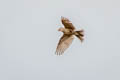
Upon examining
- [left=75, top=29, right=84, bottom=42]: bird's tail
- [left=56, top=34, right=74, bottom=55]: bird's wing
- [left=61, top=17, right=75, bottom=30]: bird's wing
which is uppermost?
[left=61, top=17, right=75, bottom=30]: bird's wing

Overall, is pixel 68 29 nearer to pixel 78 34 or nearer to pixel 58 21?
pixel 78 34

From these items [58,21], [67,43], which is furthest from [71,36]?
[58,21]

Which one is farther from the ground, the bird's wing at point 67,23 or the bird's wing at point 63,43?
the bird's wing at point 67,23

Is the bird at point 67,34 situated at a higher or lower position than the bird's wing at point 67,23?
lower

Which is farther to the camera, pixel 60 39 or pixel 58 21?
pixel 58 21

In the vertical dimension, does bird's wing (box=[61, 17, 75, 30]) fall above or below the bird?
above

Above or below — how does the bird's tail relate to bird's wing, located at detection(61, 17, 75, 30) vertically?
below

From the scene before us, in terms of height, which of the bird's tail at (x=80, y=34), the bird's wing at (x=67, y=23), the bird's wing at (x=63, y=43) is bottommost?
the bird's wing at (x=63, y=43)
